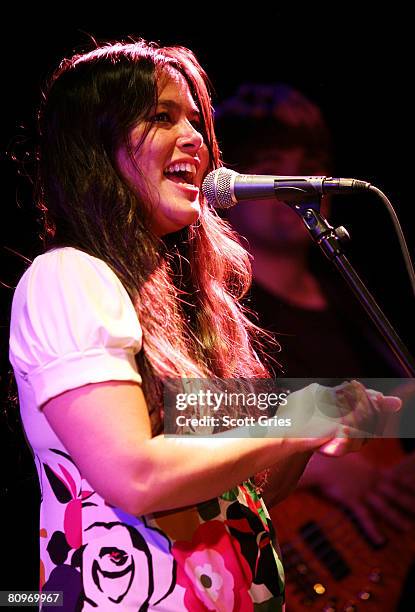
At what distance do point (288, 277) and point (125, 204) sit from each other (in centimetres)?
88

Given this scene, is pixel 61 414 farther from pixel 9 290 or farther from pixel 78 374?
pixel 9 290

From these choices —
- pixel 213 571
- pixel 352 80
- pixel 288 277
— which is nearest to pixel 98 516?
pixel 213 571

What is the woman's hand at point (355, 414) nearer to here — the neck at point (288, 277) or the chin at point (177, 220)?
the chin at point (177, 220)

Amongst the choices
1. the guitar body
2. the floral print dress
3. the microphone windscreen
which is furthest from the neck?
the floral print dress

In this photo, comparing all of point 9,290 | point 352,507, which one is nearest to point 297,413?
point 352,507

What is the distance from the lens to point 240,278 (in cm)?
168

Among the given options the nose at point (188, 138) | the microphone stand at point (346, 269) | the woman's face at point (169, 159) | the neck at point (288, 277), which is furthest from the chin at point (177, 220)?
the neck at point (288, 277)

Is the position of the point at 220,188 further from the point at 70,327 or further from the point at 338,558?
the point at 338,558

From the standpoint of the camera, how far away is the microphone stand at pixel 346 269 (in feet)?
3.44

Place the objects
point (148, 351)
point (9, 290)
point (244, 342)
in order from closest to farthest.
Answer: point (148, 351)
point (244, 342)
point (9, 290)

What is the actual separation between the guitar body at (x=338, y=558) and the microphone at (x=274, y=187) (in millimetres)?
779

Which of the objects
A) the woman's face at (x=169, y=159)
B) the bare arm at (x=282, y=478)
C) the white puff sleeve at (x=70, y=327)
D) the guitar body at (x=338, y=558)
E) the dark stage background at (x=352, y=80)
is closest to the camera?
the white puff sleeve at (x=70, y=327)

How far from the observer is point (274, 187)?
112 centimetres

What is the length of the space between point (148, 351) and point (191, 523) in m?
0.26
